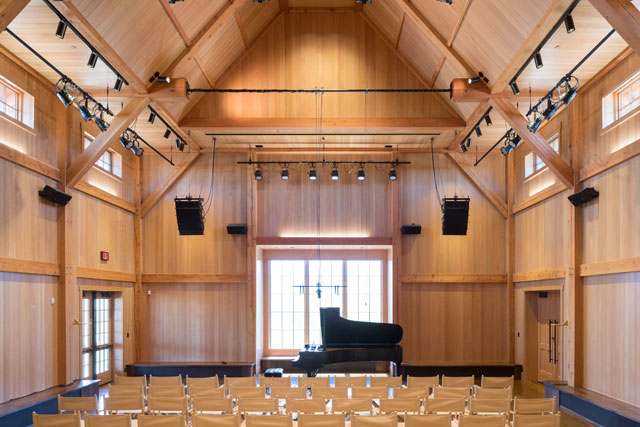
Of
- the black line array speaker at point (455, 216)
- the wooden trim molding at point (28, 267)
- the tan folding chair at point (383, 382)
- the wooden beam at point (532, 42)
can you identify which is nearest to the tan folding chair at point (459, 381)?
the tan folding chair at point (383, 382)

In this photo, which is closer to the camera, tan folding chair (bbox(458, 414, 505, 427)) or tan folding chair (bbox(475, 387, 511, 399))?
tan folding chair (bbox(458, 414, 505, 427))

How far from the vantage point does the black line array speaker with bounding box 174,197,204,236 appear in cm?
1409

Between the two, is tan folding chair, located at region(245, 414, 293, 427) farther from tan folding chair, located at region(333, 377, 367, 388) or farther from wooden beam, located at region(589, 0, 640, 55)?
wooden beam, located at region(589, 0, 640, 55)

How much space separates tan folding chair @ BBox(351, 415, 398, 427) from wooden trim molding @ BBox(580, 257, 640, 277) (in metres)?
5.19

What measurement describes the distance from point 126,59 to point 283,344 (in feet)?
30.4

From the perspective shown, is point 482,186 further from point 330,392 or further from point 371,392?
point 330,392

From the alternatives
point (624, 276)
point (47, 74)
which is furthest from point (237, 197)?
point (624, 276)

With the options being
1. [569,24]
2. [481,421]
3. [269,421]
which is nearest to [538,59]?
[569,24]

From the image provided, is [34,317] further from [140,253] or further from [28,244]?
[140,253]

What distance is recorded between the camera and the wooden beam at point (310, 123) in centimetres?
1316

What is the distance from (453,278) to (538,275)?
2647 mm

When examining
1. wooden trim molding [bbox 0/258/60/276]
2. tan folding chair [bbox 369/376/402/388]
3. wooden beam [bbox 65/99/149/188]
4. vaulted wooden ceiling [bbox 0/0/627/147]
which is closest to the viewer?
tan folding chair [bbox 369/376/402/388]

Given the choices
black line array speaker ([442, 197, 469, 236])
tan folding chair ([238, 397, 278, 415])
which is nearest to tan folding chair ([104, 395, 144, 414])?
tan folding chair ([238, 397, 278, 415])

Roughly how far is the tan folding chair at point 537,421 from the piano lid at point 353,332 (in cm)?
664
